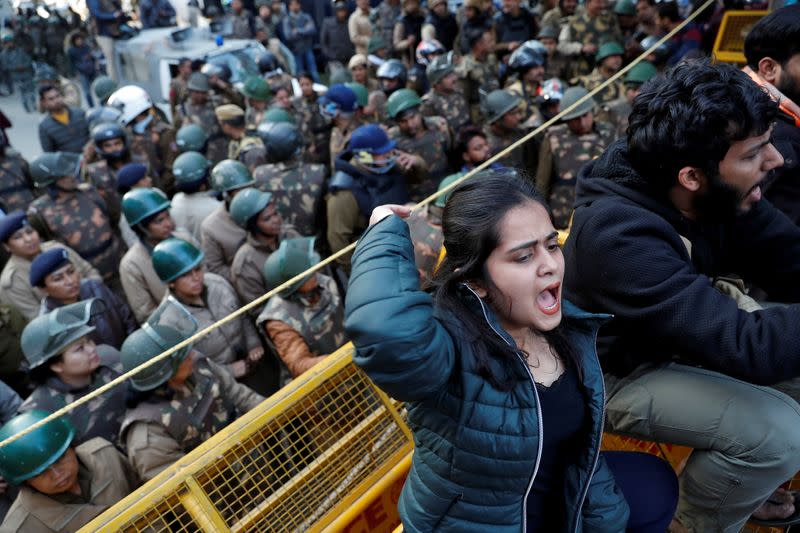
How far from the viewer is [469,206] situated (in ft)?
4.93

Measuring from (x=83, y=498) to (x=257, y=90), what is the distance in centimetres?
669

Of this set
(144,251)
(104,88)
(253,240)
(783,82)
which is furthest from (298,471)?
(104,88)

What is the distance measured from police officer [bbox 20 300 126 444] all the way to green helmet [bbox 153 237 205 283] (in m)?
0.64

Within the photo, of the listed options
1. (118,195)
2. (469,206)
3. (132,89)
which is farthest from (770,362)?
(132,89)

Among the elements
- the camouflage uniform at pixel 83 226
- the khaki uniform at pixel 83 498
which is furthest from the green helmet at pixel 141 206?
the khaki uniform at pixel 83 498

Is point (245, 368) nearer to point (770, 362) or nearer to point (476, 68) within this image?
point (770, 362)

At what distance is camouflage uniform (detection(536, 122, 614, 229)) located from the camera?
17.7 feet

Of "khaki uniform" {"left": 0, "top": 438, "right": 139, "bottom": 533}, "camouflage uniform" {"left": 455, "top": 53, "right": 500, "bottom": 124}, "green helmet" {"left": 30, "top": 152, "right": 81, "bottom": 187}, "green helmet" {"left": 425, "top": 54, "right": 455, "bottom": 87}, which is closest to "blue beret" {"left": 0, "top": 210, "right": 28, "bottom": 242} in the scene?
"green helmet" {"left": 30, "top": 152, "right": 81, "bottom": 187}

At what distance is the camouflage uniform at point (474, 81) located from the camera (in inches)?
337

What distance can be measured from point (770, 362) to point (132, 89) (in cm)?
903

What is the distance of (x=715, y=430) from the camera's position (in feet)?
5.68

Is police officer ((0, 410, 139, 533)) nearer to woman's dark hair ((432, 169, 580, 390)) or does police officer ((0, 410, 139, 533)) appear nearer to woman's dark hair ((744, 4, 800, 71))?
woman's dark hair ((432, 169, 580, 390))

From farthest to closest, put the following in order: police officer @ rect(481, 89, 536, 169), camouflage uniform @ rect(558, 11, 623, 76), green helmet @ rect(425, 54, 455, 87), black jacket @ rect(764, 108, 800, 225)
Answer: camouflage uniform @ rect(558, 11, 623, 76) → green helmet @ rect(425, 54, 455, 87) → police officer @ rect(481, 89, 536, 169) → black jacket @ rect(764, 108, 800, 225)

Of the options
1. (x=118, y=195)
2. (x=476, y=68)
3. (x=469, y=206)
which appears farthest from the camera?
(x=476, y=68)
